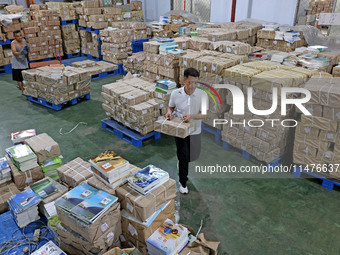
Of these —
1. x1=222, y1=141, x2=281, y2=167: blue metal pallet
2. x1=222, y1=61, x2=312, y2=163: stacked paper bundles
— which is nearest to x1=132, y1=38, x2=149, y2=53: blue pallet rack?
x1=222, y1=61, x2=312, y2=163: stacked paper bundles

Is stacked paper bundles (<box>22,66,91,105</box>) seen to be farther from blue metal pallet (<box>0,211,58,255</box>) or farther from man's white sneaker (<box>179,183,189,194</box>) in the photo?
man's white sneaker (<box>179,183,189,194</box>)

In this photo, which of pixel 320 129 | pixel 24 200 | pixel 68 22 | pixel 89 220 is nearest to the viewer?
pixel 89 220

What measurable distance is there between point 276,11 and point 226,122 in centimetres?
710

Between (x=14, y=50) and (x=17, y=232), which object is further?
(x=14, y=50)

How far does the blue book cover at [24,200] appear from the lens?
3.62 meters

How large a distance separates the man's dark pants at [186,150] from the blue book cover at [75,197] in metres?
1.51

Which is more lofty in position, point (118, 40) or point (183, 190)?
point (118, 40)

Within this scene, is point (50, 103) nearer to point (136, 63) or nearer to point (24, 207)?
point (136, 63)

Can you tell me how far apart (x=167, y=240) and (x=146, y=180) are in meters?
0.69

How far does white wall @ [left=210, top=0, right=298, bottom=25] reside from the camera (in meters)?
10.3

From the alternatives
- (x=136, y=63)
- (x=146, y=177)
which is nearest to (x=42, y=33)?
(x=136, y=63)

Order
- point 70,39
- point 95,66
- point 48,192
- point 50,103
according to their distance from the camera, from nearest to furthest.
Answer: point 48,192
point 50,103
point 95,66
point 70,39

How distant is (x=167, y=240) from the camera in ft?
9.86

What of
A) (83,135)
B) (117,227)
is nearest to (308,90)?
(117,227)
